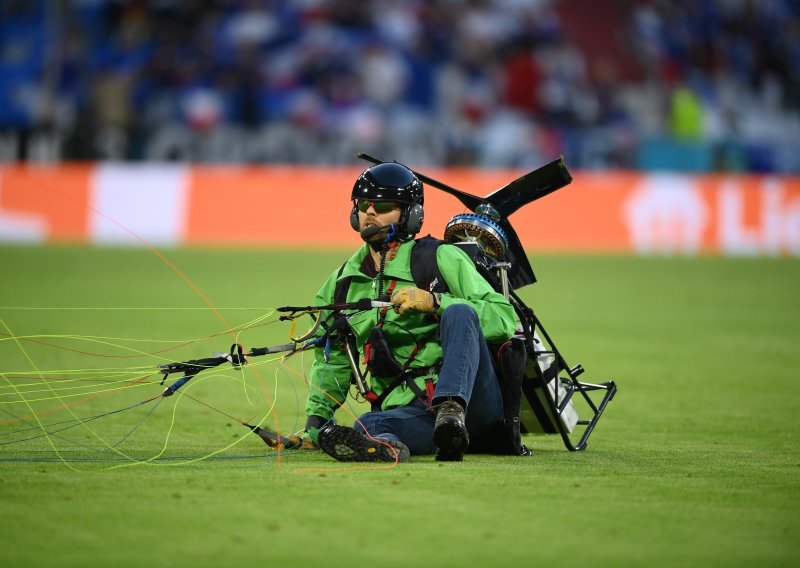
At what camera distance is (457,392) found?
6270mm

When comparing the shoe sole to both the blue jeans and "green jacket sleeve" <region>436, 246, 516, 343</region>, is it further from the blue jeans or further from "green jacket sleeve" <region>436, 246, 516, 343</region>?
"green jacket sleeve" <region>436, 246, 516, 343</region>

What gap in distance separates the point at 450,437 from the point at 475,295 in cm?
83

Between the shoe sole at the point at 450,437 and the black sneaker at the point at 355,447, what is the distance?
0.25m

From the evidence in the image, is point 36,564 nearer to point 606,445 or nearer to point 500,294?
point 500,294

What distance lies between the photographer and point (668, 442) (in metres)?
7.93

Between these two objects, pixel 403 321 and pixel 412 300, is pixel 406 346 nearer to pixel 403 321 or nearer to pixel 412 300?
pixel 403 321

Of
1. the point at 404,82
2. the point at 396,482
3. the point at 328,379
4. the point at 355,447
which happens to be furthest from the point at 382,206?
the point at 404,82

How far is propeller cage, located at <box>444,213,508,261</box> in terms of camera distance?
717cm

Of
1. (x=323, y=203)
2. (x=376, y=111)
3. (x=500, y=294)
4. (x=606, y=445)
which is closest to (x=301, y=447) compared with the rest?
(x=500, y=294)

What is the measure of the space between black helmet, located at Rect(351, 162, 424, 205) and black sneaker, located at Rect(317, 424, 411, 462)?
52.2 inches

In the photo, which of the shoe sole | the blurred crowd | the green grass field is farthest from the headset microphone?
the blurred crowd

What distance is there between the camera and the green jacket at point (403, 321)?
21.6ft

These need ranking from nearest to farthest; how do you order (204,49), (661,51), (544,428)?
1. (544,428)
2. (204,49)
3. (661,51)

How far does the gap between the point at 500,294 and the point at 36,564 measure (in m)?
3.09
